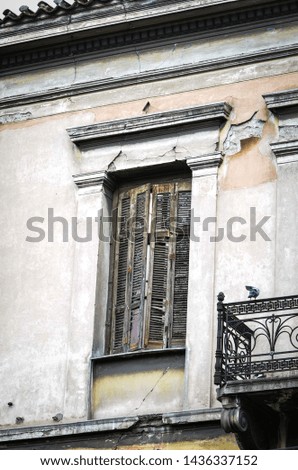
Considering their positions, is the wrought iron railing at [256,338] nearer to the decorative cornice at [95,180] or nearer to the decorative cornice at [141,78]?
the decorative cornice at [95,180]

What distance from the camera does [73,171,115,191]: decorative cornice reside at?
17016mm

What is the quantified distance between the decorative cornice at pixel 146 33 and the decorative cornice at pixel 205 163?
5.11ft

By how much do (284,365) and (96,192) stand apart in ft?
12.4

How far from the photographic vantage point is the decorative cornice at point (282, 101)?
16109mm

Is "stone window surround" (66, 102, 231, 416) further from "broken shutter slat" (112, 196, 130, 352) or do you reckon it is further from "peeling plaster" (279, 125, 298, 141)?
"peeling plaster" (279, 125, 298, 141)

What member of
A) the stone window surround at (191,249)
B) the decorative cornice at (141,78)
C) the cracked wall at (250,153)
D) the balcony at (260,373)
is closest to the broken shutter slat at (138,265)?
the stone window surround at (191,249)

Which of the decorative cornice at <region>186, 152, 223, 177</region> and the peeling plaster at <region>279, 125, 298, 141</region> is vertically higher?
the peeling plaster at <region>279, 125, 298, 141</region>

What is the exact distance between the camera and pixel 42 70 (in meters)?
18.0

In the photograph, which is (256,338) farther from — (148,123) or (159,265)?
(148,123)

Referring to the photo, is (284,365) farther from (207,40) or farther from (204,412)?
(207,40)

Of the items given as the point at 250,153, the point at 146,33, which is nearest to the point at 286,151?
the point at 250,153

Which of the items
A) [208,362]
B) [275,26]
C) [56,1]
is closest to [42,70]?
[56,1]

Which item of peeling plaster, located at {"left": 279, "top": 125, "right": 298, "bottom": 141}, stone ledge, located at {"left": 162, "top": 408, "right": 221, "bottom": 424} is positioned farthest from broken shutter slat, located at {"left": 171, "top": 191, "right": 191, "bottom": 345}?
peeling plaster, located at {"left": 279, "top": 125, "right": 298, "bottom": 141}

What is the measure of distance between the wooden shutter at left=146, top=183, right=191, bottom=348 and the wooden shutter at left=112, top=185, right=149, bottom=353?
0.35 feet
